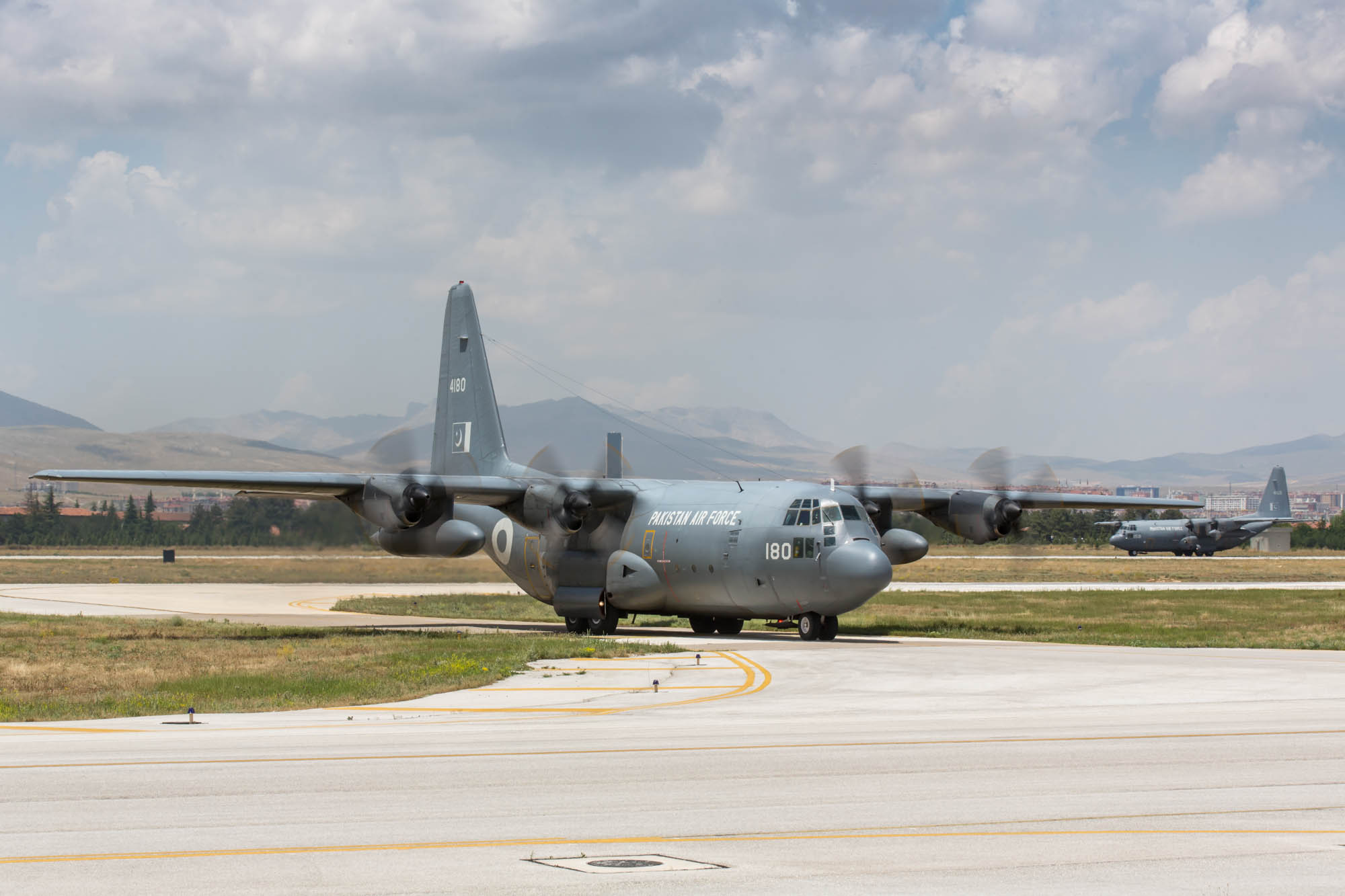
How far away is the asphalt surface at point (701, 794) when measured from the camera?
30.2 feet

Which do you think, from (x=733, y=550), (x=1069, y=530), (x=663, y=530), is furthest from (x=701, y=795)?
(x=1069, y=530)

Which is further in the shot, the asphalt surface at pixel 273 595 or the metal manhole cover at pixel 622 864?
the asphalt surface at pixel 273 595

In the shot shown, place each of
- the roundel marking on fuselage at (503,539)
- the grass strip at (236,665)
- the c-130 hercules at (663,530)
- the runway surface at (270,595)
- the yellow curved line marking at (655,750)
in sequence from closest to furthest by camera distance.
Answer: the yellow curved line marking at (655,750), the grass strip at (236,665), the c-130 hercules at (663,530), the roundel marking on fuselage at (503,539), the runway surface at (270,595)

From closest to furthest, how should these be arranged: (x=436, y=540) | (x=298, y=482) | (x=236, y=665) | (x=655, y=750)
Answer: (x=655, y=750) → (x=236, y=665) → (x=298, y=482) → (x=436, y=540)

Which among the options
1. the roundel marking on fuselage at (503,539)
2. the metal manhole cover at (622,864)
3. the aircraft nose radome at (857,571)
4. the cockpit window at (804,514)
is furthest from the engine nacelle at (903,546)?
the metal manhole cover at (622,864)

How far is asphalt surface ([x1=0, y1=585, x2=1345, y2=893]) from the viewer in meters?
9.20

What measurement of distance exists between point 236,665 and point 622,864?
64.3ft

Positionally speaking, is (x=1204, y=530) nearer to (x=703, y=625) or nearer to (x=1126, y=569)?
(x=1126, y=569)

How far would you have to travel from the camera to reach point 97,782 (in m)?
12.7

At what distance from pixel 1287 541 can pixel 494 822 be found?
15456 cm

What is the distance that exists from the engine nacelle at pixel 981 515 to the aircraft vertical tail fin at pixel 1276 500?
87258mm

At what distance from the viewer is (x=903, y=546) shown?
3622 centimetres

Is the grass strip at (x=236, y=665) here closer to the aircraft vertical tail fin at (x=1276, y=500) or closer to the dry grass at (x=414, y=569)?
the dry grass at (x=414, y=569)

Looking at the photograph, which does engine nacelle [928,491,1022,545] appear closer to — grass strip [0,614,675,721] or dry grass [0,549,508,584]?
grass strip [0,614,675,721]
